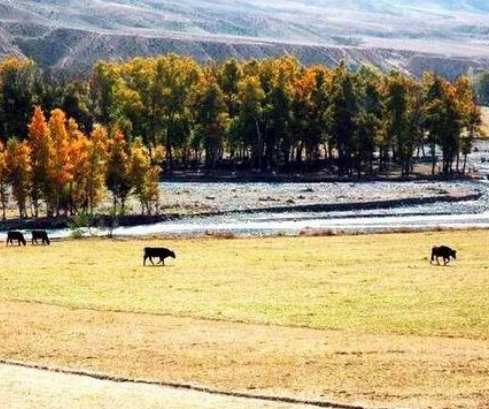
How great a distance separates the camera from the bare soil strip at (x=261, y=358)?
29703 millimetres

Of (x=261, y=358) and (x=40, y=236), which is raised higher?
(x=261, y=358)

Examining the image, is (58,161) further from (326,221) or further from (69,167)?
(326,221)

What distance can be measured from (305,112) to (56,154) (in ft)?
151

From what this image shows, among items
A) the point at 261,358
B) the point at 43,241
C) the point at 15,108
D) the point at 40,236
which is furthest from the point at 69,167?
the point at 261,358

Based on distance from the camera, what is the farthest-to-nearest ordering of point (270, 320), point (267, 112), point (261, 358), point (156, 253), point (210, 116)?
point (210, 116) → point (267, 112) → point (156, 253) → point (270, 320) → point (261, 358)

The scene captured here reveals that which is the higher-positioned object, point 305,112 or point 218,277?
point 305,112

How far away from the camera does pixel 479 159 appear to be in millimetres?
A: 156250

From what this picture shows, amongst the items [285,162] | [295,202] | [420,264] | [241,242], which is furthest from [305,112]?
[420,264]

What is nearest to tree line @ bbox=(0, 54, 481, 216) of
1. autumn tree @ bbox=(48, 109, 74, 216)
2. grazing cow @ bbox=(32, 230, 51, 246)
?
autumn tree @ bbox=(48, 109, 74, 216)

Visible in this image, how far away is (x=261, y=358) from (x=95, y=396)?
6.92m

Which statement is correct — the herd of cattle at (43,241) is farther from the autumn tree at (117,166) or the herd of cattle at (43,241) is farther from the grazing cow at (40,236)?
the autumn tree at (117,166)

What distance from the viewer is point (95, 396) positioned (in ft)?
95.5

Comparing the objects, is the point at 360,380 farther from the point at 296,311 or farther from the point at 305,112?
the point at 305,112

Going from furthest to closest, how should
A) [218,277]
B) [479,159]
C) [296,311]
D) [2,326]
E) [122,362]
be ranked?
[479,159] → [218,277] → [296,311] → [2,326] → [122,362]
